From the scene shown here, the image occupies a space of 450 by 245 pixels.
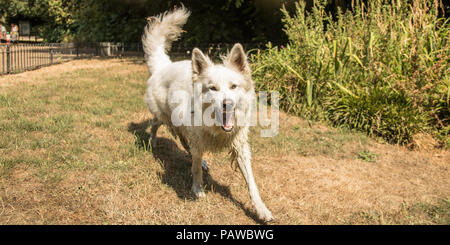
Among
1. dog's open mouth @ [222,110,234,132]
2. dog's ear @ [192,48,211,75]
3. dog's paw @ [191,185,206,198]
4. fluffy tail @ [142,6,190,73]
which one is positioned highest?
fluffy tail @ [142,6,190,73]

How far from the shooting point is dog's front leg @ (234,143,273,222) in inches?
128

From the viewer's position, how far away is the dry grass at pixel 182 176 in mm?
3348

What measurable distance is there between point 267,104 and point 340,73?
1.84 metres

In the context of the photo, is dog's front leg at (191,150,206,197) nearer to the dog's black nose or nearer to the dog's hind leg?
the dog's black nose

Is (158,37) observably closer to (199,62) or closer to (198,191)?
(199,62)

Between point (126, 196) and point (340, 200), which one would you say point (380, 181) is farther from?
point (126, 196)

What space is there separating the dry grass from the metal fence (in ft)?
18.1

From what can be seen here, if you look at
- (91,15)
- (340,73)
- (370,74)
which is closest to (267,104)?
(340,73)

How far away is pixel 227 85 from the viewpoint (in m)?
3.24

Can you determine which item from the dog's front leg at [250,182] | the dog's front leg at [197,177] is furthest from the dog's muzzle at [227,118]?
the dog's front leg at [197,177]

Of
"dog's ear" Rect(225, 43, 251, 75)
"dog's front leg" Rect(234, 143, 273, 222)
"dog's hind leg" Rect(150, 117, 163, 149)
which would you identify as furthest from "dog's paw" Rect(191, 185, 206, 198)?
"dog's hind leg" Rect(150, 117, 163, 149)

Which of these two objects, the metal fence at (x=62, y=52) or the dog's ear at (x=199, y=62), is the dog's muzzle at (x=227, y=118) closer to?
the dog's ear at (x=199, y=62)
